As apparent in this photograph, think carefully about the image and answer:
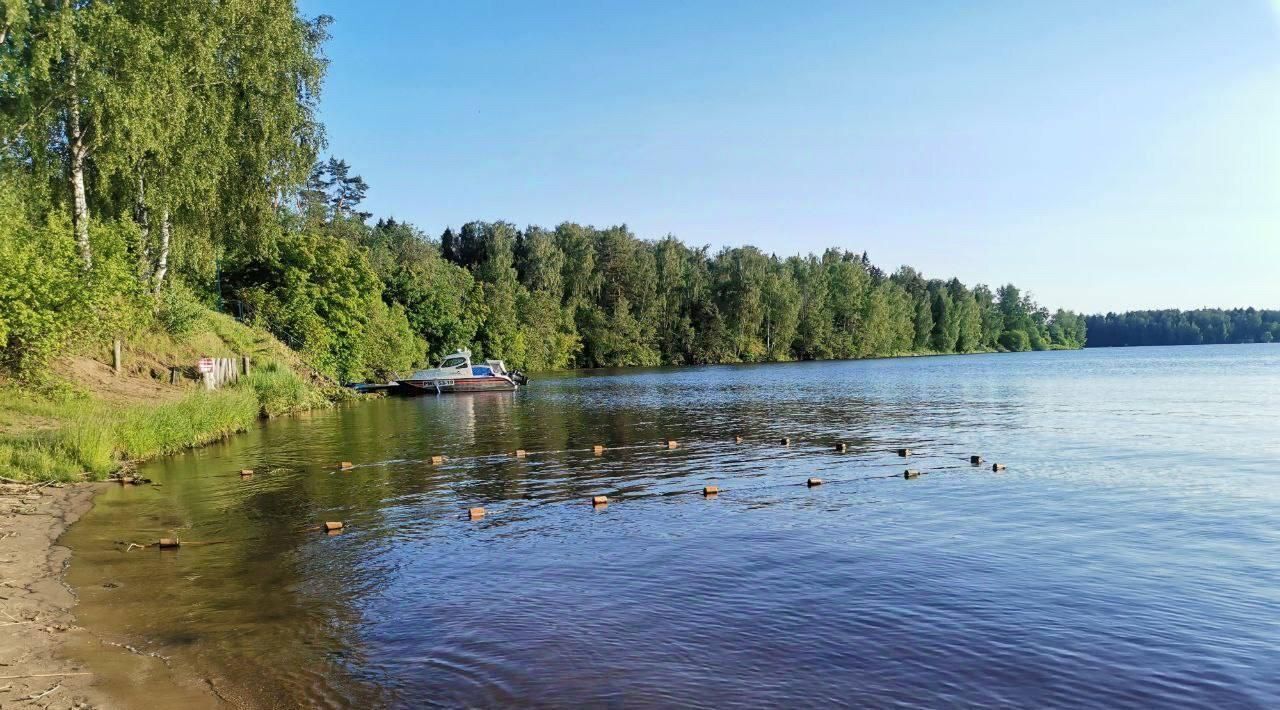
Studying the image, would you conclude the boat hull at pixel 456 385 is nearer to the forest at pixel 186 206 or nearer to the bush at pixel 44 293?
the forest at pixel 186 206

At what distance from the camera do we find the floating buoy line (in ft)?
51.2

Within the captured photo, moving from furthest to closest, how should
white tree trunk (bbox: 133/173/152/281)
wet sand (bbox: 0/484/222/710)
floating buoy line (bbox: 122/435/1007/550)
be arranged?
white tree trunk (bbox: 133/173/152/281) → floating buoy line (bbox: 122/435/1007/550) → wet sand (bbox: 0/484/222/710)

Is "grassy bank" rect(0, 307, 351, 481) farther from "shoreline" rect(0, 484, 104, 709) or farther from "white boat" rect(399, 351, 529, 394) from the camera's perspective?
"white boat" rect(399, 351, 529, 394)

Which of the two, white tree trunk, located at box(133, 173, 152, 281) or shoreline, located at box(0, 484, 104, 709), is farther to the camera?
white tree trunk, located at box(133, 173, 152, 281)

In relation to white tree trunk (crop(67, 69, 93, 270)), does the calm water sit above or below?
below

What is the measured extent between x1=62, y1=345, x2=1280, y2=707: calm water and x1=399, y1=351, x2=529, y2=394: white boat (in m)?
35.6

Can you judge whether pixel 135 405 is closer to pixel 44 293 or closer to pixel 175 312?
pixel 44 293

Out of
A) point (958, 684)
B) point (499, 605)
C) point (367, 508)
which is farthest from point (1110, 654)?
point (367, 508)

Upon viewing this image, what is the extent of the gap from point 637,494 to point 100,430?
13.2 m

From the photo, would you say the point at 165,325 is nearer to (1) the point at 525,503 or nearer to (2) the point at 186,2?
(2) the point at 186,2

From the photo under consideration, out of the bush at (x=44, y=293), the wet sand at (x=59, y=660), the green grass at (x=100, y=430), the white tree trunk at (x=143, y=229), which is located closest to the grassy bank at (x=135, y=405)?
the green grass at (x=100, y=430)

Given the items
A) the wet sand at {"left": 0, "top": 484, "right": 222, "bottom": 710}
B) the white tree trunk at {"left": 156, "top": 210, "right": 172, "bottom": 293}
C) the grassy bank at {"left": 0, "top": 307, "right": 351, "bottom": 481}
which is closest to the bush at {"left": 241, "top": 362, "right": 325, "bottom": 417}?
the grassy bank at {"left": 0, "top": 307, "right": 351, "bottom": 481}

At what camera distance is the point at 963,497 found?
18078 millimetres

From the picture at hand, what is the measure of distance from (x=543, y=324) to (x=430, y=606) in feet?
306
